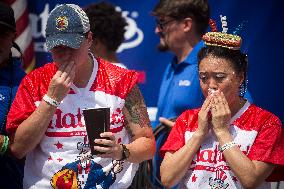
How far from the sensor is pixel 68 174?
3467 mm

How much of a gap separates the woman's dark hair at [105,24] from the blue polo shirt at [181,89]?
49cm

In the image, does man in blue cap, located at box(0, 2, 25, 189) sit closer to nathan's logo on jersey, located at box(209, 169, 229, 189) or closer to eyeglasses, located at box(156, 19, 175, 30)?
nathan's logo on jersey, located at box(209, 169, 229, 189)

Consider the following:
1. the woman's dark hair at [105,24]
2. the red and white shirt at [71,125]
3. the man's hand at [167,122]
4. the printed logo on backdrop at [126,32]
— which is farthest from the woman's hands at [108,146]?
the printed logo on backdrop at [126,32]

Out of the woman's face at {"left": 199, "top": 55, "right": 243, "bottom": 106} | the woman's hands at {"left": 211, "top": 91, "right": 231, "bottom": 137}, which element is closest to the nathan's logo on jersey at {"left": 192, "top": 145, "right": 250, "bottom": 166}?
the woman's hands at {"left": 211, "top": 91, "right": 231, "bottom": 137}

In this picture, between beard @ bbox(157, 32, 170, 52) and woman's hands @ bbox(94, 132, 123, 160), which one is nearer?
woman's hands @ bbox(94, 132, 123, 160)

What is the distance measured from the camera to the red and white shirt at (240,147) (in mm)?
3373

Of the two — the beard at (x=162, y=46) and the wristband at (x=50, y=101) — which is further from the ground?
the beard at (x=162, y=46)

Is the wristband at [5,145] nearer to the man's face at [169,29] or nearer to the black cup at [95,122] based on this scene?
the black cup at [95,122]

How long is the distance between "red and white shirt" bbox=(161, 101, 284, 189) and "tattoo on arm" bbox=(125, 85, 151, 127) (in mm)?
228

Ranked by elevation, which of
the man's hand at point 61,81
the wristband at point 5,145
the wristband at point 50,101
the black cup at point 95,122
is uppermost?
the man's hand at point 61,81

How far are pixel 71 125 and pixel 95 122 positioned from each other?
0.28m

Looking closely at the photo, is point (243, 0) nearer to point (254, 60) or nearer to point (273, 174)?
point (254, 60)

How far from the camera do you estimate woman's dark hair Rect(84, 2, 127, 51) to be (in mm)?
5055

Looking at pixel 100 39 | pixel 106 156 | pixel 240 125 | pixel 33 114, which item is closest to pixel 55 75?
Answer: pixel 33 114
